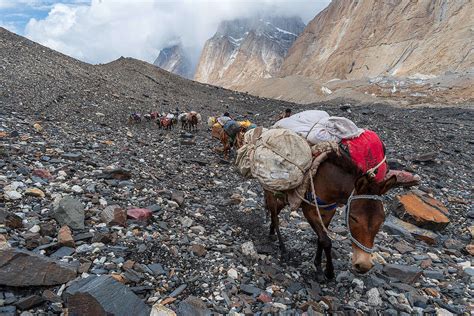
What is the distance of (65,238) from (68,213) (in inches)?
20.8

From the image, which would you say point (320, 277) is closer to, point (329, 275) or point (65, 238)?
point (329, 275)

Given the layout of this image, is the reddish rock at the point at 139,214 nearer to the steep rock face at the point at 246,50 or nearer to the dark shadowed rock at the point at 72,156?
the dark shadowed rock at the point at 72,156

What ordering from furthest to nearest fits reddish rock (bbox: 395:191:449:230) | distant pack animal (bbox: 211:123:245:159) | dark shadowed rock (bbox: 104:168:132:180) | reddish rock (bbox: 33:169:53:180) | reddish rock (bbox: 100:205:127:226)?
distant pack animal (bbox: 211:123:245:159) → reddish rock (bbox: 395:191:449:230) → dark shadowed rock (bbox: 104:168:132:180) → reddish rock (bbox: 33:169:53:180) → reddish rock (bbox: 100:205:127:226)

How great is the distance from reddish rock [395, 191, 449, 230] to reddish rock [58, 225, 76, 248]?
6.09 m

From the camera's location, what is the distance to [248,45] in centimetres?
14038

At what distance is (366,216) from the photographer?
150 inches

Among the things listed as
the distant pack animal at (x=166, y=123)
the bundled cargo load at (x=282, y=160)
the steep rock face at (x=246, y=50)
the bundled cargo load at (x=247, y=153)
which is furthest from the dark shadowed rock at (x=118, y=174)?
the steep rock face at (x=246, y=50)

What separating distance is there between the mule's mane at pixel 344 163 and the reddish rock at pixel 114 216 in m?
2.89

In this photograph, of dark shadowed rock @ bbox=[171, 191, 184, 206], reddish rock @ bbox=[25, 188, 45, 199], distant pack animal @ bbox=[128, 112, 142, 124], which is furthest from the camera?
distant pack animal @ bbox=[128, 112, 142, 124]

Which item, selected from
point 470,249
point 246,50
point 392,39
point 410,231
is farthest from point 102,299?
point 246,50

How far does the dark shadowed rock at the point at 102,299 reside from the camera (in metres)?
3.05

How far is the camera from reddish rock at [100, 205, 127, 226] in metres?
4.80

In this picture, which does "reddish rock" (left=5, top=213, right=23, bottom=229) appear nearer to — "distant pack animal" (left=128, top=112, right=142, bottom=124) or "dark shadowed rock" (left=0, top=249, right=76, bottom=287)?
"dark shadowed rock" (left=0, top=249, right=76, bottom=287)

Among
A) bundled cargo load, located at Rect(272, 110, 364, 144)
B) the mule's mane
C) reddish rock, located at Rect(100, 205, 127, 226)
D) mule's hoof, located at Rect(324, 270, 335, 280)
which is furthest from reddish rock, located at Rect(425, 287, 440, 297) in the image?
reddish rock, located at Rect(100, 205, 127, 226)
